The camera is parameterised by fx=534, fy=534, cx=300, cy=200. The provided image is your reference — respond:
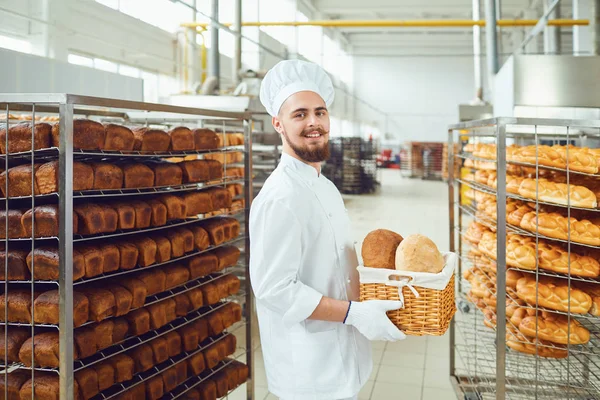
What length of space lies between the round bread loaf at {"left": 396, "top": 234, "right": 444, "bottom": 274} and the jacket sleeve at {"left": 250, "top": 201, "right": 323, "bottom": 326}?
0.26 m

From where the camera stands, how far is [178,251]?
2.30 metres

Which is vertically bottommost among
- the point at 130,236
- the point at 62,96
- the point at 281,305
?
the point at 281,305

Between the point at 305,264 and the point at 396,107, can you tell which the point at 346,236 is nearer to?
the point at 305,264

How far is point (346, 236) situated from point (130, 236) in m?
0.96

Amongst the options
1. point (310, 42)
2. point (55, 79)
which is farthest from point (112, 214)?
point (310, 42)

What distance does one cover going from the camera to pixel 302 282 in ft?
5.35

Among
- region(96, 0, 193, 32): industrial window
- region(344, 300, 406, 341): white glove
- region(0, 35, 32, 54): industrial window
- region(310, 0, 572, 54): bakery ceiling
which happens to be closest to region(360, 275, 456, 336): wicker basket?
region(344, 300, 406, 341): white glove

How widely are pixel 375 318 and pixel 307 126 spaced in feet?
1.94

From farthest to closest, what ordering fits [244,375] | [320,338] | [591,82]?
1. [591,82]
2. [244,375]
3. [320,338]

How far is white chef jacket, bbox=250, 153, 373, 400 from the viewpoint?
1515 mm

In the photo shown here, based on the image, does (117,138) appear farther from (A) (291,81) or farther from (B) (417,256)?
(B) (417,256)

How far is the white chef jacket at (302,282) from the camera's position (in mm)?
1515

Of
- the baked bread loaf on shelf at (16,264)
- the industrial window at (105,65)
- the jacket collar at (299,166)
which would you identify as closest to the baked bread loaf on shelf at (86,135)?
the baked bread loaf on shelf at (16,264)

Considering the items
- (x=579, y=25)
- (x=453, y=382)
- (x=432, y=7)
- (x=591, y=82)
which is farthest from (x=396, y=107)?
(x=453, y=382)
